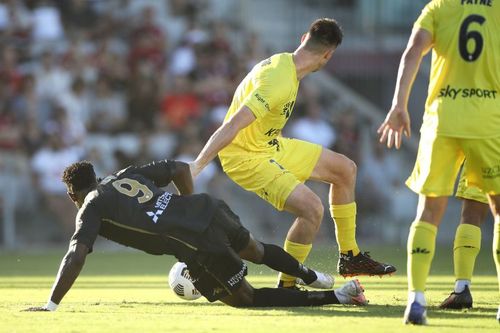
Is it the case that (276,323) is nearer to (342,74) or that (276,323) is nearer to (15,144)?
(15,144)

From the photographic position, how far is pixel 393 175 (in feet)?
67.8

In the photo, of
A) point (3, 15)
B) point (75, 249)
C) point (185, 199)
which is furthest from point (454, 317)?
point (3, 15)

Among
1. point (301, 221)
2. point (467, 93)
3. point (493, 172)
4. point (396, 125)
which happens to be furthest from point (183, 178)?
point (493, 172)

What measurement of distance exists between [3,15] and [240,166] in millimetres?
11833

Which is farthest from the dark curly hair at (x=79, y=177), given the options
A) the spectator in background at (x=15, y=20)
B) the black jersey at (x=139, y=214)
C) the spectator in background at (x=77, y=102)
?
the spectator in background at (x=15, y=20)

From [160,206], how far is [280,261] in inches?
44.9

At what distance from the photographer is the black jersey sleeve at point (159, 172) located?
951cm

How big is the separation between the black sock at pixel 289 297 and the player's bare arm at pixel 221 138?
1157 millimetres

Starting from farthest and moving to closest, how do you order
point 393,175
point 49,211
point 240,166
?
point 393,175
point 49,211
point 240,166

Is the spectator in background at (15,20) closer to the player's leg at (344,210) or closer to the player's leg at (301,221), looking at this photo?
the player's leg at (344,210)

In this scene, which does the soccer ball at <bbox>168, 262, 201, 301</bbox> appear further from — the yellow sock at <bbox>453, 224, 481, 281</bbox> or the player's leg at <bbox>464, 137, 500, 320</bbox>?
the player's leg at <bbox>464, 137, 500, 320</bbox>

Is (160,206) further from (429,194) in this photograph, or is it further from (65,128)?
(65,128)

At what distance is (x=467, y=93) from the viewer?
8242 mm

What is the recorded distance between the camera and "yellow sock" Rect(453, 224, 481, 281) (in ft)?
31.1
